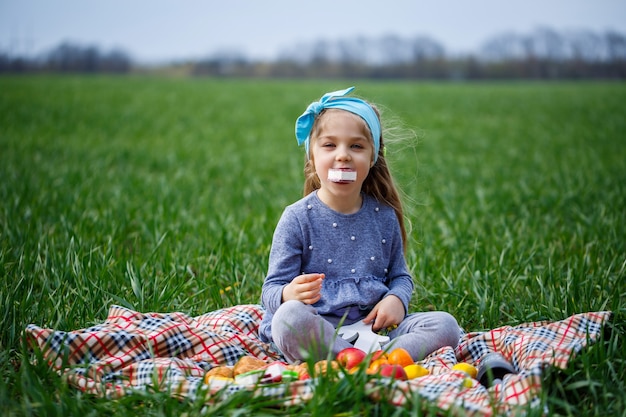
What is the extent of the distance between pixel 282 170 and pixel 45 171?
8.80 ft

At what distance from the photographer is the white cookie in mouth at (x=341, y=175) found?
2809 millimetres

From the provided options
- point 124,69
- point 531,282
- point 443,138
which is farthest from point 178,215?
point 124,69

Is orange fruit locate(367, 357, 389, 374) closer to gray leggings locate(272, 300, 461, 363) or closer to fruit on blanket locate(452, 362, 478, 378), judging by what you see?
gray leggings locate(272, 300, 461, 363)

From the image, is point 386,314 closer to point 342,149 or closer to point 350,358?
point 350,358

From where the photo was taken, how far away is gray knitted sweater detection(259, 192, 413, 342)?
2883 mm

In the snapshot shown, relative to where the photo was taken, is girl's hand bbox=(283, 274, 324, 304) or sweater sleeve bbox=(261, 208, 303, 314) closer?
girl's hand bbox=(283, 274, 324, 304)

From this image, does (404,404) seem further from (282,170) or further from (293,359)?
(282,170)

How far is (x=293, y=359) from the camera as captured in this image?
8.95 ft

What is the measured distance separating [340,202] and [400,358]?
2.41 feet

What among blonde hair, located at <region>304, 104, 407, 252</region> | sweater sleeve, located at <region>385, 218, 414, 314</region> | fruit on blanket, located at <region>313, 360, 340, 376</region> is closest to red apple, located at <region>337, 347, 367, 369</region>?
fruit on blanket, located at <region>313, 360, 340, 376</region>

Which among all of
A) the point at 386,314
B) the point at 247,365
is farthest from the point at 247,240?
the point at 247,365

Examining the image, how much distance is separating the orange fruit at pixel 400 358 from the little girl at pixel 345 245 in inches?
6.1

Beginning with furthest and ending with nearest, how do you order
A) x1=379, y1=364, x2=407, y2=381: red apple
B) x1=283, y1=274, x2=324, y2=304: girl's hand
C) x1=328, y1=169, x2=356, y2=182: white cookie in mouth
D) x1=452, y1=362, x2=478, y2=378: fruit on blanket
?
1. x1=328, y1=169, x2=356, y2=182: white cookie in mouth
2. x1=283, y1=274, x2=324, y2=304: girl's hand
3. x1=452, y1=362, x2=478, y2=378: fruit on blanket
4. x1=379, y1=364, x2=407, y2=381: red apple

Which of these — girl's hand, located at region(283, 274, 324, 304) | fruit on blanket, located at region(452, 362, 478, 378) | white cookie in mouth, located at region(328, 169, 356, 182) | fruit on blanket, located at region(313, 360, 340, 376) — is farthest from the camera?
white cookie in mouth, located at region(328, 169, 356, 182)
